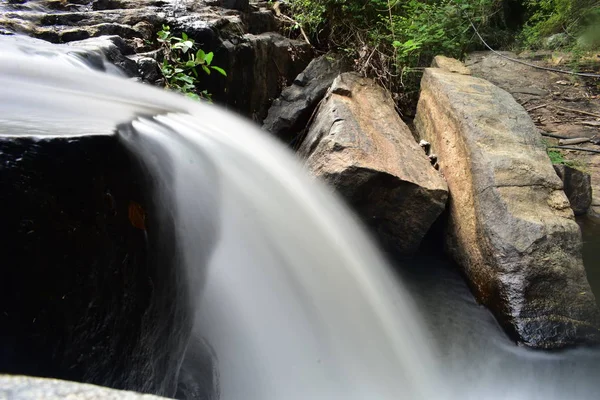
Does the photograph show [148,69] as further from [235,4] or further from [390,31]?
[390,31]

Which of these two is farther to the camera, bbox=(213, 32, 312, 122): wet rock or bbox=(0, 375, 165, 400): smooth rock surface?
bbox=(213, 32, 312, 122): wet rock

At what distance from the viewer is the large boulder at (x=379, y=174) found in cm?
304

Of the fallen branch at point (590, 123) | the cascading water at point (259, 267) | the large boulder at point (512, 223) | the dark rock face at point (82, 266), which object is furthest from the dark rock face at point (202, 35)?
the fallen branch at point (590, 123)

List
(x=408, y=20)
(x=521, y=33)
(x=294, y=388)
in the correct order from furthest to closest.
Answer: (x=521, y=33)
(x=408, y=20)
(x=294, y=388)

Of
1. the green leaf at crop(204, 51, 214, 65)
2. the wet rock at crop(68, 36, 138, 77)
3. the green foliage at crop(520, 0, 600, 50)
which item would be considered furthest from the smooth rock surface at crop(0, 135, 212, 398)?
the green foliage at crop(520, 0, 600, 50)

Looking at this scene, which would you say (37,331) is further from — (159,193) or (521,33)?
(521,33)

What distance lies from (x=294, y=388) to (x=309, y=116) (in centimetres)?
307

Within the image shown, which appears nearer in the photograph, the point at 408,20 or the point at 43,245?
the point at 43,245

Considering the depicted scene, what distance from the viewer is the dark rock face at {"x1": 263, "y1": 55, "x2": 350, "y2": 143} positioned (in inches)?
177

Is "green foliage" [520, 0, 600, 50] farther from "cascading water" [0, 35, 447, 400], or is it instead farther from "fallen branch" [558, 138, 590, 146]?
"cascading water" [0, 35, 447, 400]

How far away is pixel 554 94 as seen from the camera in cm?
625

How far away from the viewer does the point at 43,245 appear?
109 cm

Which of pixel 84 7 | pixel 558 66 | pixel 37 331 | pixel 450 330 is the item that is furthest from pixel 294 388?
pixel 558 66

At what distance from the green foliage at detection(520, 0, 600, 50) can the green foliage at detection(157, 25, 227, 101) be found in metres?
5.09
